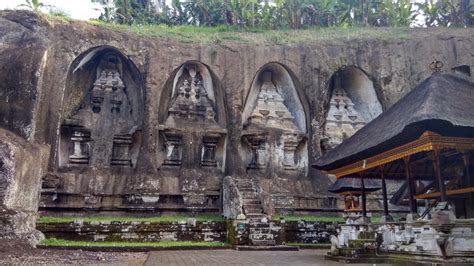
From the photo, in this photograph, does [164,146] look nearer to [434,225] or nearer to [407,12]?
[434,225]

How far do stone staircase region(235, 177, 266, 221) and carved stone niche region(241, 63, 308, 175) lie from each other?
3.38m

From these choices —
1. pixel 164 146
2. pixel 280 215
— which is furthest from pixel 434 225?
pixel 164 146

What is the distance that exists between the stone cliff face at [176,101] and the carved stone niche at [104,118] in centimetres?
5

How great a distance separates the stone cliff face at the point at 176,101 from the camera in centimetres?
1634

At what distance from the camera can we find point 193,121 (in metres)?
19.5

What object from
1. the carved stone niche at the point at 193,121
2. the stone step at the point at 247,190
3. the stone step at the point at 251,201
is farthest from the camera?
the carved stone niche at the point at 193,121

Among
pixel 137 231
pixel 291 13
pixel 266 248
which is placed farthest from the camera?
pixel 291 13

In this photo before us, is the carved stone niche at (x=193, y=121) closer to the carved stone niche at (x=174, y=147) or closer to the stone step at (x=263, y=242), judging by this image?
the carved stone niche at (x=174, y=147)

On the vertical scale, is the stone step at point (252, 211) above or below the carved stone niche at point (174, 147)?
below

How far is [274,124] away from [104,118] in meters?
7.73

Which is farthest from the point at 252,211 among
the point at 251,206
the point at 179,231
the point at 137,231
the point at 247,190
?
the point at 137,231

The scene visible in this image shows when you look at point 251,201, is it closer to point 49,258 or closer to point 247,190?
point 247,190

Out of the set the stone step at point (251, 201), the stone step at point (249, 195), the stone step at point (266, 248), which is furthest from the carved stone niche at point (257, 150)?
the stone step at point (266, 248)

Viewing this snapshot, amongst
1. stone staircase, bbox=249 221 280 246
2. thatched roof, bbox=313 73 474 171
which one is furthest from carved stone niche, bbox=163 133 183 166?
thatched roof, bbox=313 73 474 171
